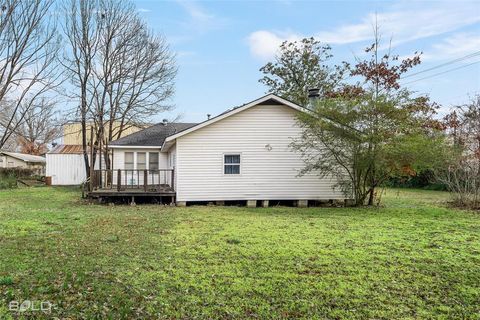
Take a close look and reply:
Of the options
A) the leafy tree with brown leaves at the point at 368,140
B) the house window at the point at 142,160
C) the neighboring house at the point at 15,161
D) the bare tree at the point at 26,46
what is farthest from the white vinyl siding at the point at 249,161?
the neighboring house at the point at 15,161

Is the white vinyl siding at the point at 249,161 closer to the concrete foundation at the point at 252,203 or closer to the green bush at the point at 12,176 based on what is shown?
the concrete foundation at the point at 252,203

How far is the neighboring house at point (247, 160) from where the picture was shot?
42.2 ft

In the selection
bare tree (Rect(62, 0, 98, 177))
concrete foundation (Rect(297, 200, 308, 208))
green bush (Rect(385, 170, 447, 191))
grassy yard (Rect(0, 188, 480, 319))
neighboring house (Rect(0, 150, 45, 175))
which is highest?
bare tree (Rect(62, 0, 98, 177))

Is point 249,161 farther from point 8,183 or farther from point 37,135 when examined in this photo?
point 37,135

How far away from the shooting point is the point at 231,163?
13.1 metres

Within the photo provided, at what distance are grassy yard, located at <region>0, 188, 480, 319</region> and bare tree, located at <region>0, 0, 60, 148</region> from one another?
30.2 feet

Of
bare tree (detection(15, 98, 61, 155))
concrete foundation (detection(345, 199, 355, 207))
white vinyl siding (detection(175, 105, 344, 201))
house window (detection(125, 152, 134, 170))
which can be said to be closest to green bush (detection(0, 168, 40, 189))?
house window (detection(125, 152, 134, 170))

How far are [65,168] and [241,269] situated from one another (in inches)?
953

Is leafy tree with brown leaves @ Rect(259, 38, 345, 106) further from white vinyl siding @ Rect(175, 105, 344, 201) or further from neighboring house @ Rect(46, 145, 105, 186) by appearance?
neighboring house @ Rect(46, 145, 105, 186)

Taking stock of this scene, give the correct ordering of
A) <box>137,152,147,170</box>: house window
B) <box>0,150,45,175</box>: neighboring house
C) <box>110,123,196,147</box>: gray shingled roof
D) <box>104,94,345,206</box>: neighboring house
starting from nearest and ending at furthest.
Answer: <box>104,94,345,206</box>: neighboring house, <box>110,123,196,147</box>: gray shingled roof, <box>137,152,147,170</box>: house window, <box>0,150,45,175</box>: neighboring house

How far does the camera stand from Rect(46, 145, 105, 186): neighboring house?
25219 mm

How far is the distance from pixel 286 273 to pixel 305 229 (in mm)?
3360

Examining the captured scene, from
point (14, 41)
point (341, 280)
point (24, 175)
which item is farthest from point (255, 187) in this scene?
point (24, 175)

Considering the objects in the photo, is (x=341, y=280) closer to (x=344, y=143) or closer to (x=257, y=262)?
(x=257, y=262)
